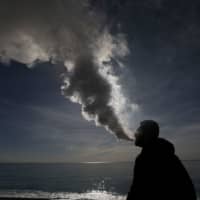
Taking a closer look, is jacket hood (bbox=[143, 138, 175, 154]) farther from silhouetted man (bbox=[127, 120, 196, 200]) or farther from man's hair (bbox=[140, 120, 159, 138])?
man's hair (bbox=[140, 120, 159, 138])

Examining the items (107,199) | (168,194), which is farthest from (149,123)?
(107,199)

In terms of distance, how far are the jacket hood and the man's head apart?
0.24 feet

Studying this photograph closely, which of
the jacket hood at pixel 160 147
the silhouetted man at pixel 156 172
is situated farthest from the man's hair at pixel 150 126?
the jacket hood at pixel 160 147

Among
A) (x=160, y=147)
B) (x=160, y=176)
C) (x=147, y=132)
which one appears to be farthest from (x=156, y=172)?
(x=147, y=132)

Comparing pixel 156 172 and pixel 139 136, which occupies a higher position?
pixel 139 136

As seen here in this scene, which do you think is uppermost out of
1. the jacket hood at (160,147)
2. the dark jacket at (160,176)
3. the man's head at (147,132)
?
the man's head at (147,132)

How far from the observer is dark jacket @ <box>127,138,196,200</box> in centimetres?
351

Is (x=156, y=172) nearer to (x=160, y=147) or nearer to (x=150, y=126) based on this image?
(x=160, y=147)

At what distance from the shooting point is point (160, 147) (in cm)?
374

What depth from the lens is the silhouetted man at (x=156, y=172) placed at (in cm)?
352

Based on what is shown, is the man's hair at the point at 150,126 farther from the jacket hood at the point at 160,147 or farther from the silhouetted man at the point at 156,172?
the jacket hood at the point at 160,147

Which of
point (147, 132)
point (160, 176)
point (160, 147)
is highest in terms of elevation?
point (147, 132)

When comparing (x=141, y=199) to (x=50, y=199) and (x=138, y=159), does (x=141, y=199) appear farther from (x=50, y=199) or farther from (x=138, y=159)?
(x=50, y=199)

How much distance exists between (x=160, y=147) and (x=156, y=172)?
0.39 metres
